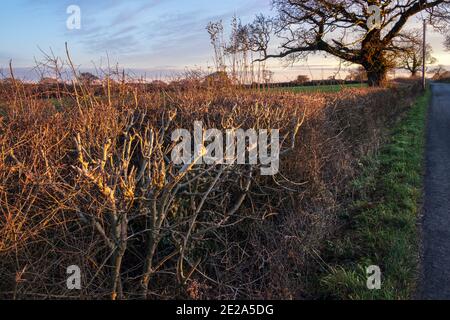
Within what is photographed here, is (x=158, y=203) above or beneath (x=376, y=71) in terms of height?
beneath

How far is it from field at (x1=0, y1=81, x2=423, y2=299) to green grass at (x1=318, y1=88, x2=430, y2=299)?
0.04 meters

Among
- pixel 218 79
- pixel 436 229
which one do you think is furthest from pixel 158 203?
pixel 218 79

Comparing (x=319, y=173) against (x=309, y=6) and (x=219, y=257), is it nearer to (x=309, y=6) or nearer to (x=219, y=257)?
(x=219, y=257)

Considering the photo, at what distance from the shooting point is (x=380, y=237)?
5.23 m

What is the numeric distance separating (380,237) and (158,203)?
270cm

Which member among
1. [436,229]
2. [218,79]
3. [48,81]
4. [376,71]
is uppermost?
[376,71]

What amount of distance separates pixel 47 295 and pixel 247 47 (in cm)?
714

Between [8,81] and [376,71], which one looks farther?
[376,71]

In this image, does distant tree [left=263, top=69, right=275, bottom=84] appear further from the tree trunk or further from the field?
the tree trunk

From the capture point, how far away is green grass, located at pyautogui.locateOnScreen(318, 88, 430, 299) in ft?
13.7

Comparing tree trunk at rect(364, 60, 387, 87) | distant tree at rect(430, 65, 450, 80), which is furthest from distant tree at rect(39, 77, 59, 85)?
distant tree at rect(430, 65, 450, 80)

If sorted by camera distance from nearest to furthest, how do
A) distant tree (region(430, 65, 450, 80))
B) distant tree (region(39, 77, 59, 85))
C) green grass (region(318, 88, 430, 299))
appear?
Answer: green grass (region(318, 88, 430, 299))
distant tree (region(39, 77, 59, 85))
distant tree (region(430, 65, 450, 80))

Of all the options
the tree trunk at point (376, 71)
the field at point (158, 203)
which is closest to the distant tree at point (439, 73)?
the tree trunk at point (376, 71)

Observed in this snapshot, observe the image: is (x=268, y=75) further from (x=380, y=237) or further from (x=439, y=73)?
(x=439, y=73)
